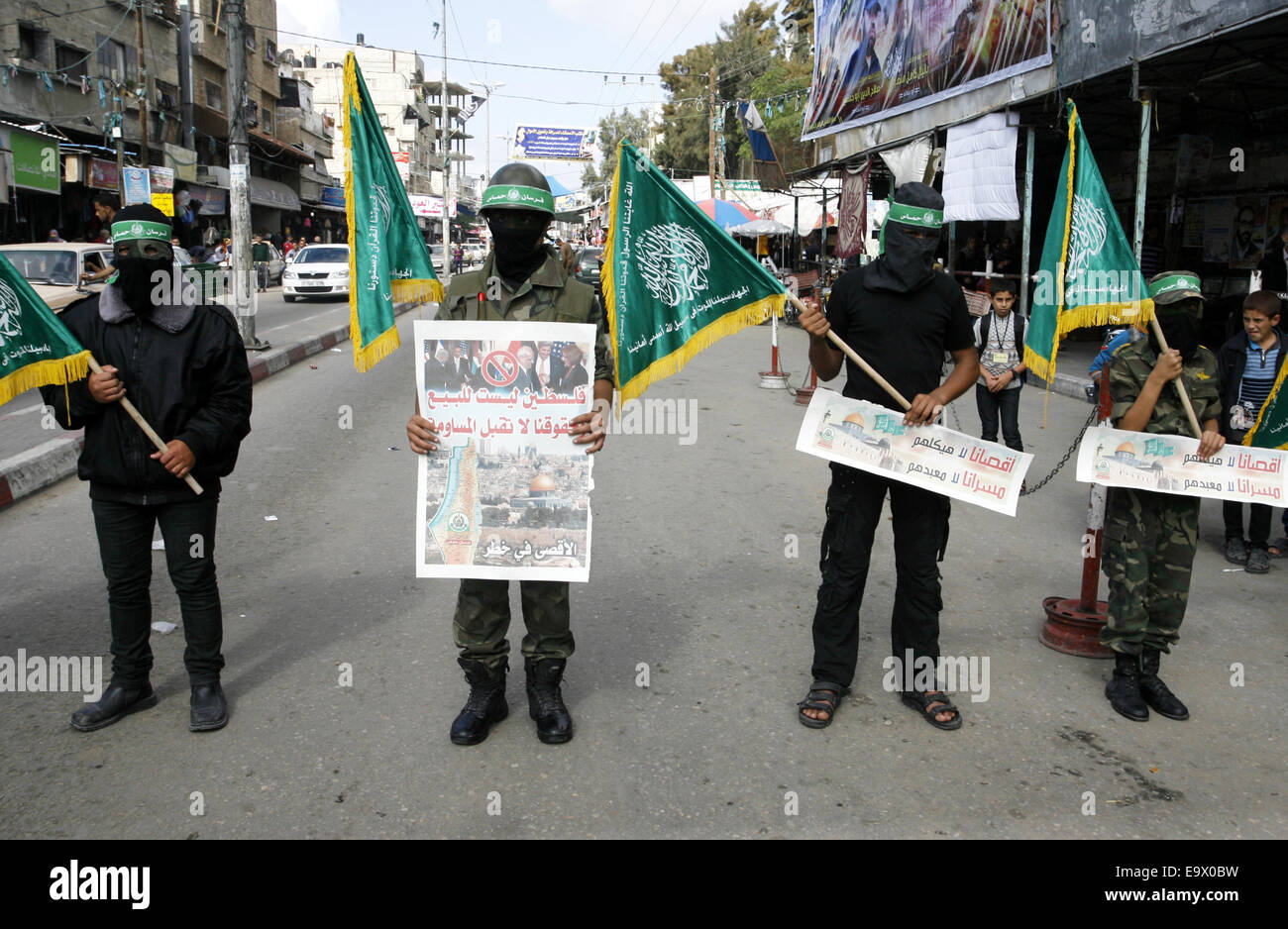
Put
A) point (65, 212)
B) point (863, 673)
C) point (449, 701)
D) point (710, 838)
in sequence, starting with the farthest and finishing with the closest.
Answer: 1. point (65, 212)
2. point (863, 673)
3. point (449, 701)
4. point (710, 838)

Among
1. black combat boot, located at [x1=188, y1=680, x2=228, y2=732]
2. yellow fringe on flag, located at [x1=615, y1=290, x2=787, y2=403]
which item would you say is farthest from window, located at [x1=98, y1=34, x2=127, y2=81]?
yellow fringe on flag, located at [x1=615, y1=290, x2=787, y2=403]

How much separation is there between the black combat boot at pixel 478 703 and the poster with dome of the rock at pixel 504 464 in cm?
43

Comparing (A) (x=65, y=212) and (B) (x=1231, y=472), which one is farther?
(A) (x=65, y=212)

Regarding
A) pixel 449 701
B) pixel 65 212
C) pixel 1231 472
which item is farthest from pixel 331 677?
pixel 65 212

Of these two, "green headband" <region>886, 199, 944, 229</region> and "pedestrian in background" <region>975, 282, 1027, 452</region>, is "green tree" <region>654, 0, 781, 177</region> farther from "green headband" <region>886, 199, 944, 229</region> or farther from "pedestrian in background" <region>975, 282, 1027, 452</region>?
"green headband" <region>886, 199, 944, 229</region>

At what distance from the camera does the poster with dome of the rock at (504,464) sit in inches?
132

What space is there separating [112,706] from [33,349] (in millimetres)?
1386

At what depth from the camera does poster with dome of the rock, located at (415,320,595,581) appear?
→ 3361mm

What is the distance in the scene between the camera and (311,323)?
2119cm

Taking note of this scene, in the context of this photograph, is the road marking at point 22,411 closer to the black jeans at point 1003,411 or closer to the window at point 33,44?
the black jeans at point 1003,411

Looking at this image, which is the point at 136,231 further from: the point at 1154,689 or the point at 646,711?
the point at 1154,689

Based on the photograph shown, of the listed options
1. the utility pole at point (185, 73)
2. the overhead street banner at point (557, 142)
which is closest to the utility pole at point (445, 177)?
the utility pole at point (185, 73)

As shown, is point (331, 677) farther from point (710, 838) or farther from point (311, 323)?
point (311, 323)

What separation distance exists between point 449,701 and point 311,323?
739 inches
